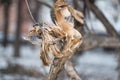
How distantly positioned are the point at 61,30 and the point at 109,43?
5.91 meters

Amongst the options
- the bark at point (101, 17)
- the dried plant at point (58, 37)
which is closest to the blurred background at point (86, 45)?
the bark at point (101, 17)

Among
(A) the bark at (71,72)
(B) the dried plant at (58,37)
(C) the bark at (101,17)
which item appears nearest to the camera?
(B) the dried plant at (58,37)

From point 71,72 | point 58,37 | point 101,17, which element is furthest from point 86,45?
point 58,37

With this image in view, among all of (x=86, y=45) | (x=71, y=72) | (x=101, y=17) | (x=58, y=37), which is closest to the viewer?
(x=58, y=37)

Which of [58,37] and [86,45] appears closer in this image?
[58,37]

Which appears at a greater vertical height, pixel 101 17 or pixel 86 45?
pixel 101 17

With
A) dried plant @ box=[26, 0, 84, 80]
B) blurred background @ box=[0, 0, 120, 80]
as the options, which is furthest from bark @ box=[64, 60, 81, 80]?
blurred background @ box=[0, 0, 120, 80]

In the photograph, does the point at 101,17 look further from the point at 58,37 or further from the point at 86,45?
the point at 58,37

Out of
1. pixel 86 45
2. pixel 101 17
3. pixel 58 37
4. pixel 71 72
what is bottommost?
pixel 71 72

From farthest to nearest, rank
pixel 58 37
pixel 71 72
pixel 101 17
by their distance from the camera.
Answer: pixel 101 17
pixel 71 72
pixel 58 37

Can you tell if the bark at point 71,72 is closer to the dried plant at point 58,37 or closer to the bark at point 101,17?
the dried plant at point 58,37

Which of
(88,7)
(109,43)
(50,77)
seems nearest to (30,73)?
(109,43)

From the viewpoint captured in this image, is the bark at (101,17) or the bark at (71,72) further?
the bark at (101,17)

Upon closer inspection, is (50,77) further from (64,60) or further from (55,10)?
(55,10)
